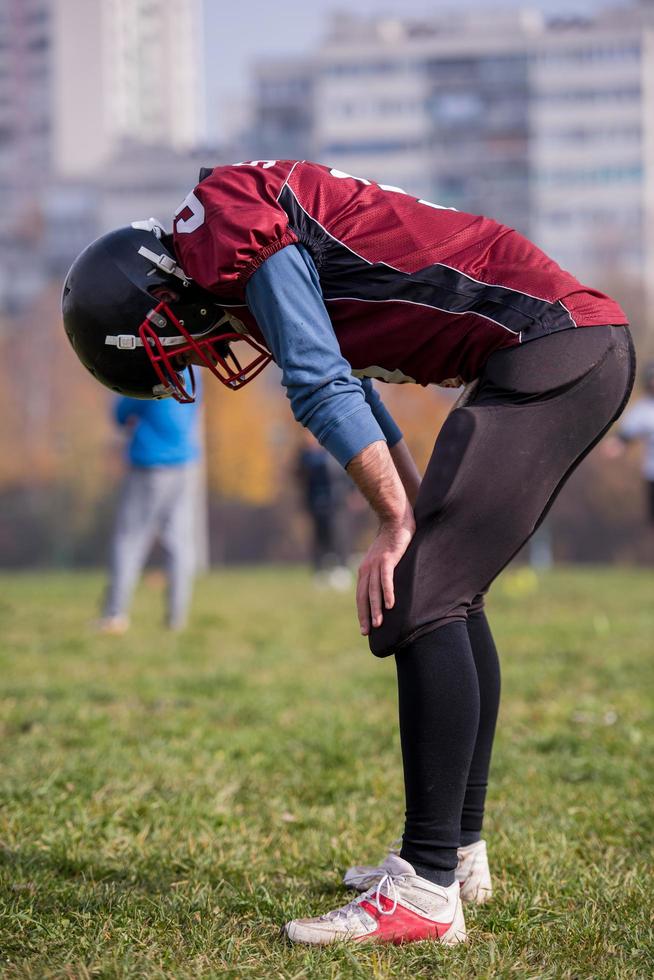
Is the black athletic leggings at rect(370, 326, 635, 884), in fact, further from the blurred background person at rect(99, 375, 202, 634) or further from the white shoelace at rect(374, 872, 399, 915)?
the blurred background person at rect(99, 375, 202, 634)

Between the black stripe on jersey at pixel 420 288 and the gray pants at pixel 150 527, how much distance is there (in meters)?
5.89

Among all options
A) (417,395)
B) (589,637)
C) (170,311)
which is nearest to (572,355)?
(170,311)

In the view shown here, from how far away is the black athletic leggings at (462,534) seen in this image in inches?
92.4

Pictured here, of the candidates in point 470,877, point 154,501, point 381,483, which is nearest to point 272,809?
point 470,877

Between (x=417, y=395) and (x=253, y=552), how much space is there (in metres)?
9.62

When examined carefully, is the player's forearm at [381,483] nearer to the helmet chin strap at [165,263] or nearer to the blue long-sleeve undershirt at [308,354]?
the blue long-sleeve undershirt at [308,354]

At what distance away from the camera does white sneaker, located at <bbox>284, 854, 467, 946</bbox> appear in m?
2.35

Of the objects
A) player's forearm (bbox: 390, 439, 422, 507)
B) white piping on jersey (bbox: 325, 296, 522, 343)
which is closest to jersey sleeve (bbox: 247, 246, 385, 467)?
white piping on jersey (bbox: 325, 296, 522, 343)

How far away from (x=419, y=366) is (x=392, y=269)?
240 mm

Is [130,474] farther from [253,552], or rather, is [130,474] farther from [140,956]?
[253,552]

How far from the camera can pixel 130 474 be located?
821cm

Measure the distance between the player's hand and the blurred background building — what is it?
134 ft

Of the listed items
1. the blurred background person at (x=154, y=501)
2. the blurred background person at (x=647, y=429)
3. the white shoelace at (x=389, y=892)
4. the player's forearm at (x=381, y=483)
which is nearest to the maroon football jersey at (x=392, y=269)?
the player's forearm at (x=381, y=483)

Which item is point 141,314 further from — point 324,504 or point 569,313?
point 324,504
